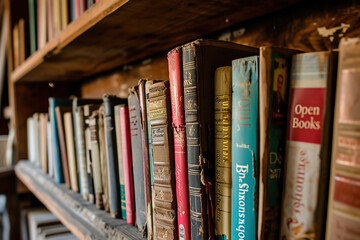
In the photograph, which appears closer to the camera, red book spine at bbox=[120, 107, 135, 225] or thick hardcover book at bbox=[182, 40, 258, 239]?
thick hardcover book at bbox=[182, 40, 258, 239]

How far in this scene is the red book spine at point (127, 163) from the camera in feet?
1.85

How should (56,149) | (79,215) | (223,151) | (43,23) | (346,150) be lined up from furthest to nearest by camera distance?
(43,23), (56,149), (79,215), (223,151), (346,150)

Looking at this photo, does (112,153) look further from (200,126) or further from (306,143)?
(306,143)

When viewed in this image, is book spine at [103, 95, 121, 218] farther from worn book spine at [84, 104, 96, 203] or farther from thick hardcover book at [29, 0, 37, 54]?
thick hardcover book at [29, 0, 37, 54]

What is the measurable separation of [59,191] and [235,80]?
2.38ft

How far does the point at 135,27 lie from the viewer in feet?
2.12

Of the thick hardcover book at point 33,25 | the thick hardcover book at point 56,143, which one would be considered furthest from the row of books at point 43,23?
the thick hardcover book at point 56,143

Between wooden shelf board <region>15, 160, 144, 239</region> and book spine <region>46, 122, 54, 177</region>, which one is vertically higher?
book spine <region>46, 122, 54, 177</region>

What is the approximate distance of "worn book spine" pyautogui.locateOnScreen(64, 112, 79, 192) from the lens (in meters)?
0.84

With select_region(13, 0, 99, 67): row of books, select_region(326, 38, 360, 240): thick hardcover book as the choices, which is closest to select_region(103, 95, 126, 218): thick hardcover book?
select_region(13, 0, 99, 67): row of books

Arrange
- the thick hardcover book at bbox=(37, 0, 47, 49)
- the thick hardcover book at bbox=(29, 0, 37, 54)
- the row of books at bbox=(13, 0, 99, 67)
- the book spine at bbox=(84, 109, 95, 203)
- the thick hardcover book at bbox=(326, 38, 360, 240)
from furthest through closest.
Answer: the thick hardcover book at bbox=(29, 0, 37, 54) < the thick hardcover book at bbox=(37, 0, 47, 49) < the row of books at bbox=(13, 0, 99, 67) < the book spine at bbox=(84, 109, 95, 203) < the thick hardcover book at bbox=(326, 38, 360, 240)

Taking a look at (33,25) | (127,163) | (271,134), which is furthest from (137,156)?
(33,25)

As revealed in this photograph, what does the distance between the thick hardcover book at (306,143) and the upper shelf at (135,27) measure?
256 millimetres

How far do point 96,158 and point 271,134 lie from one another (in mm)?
479
